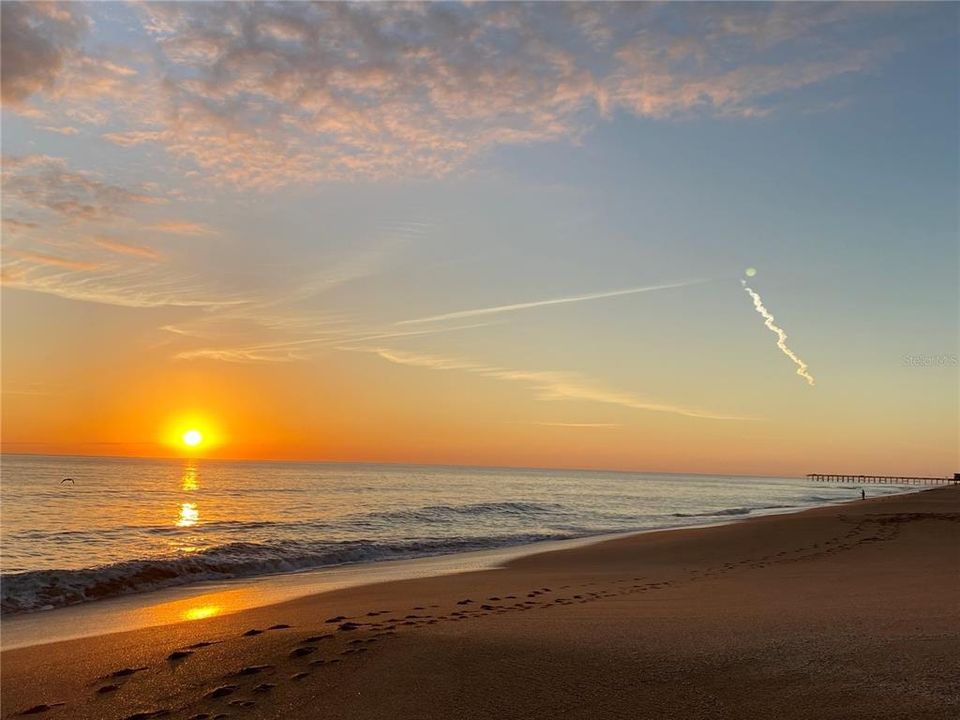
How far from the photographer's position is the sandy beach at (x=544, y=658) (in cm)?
566

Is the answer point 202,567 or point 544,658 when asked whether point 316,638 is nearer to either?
point 544,658

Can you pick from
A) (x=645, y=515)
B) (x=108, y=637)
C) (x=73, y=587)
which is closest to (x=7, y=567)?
(x=73, y=587)

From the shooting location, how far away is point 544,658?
6.91 metres

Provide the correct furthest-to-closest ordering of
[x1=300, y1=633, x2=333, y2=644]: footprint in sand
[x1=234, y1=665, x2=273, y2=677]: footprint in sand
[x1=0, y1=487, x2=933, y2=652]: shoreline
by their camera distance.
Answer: [x1=0, y1=487, x2=933, y2=652]: shoreline → [x1=300, y1=633, x2=333, y2=644]: footprint in sand → [x1=234, y1=665, x2=273, y2=677]: footprint in sand

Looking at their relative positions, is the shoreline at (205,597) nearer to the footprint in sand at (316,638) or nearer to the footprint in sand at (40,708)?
the footprint in sand at (40,708)

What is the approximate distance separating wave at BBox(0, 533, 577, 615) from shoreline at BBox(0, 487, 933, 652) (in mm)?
496

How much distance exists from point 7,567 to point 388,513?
1014 inches

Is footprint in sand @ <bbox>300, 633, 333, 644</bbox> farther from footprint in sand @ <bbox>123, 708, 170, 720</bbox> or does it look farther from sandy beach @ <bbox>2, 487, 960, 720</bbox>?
footprint in sand @ <bbox>123, 708, 170, 720</bbox>

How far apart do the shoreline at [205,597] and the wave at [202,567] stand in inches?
19.5

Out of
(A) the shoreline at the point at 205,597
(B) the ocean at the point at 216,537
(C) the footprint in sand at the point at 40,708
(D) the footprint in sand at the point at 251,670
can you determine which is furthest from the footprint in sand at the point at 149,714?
(B) the ocean at the point at 216,537

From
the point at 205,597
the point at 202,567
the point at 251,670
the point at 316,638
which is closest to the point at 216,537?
the point at 202,567

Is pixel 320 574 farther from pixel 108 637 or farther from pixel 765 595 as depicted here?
pixel 765 595

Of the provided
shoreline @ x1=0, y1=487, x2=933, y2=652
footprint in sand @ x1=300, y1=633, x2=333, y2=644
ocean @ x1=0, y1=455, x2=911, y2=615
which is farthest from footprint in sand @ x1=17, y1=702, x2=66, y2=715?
ocean @ x1=0, y1=455, x2=911, y2=615

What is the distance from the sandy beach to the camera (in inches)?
223
